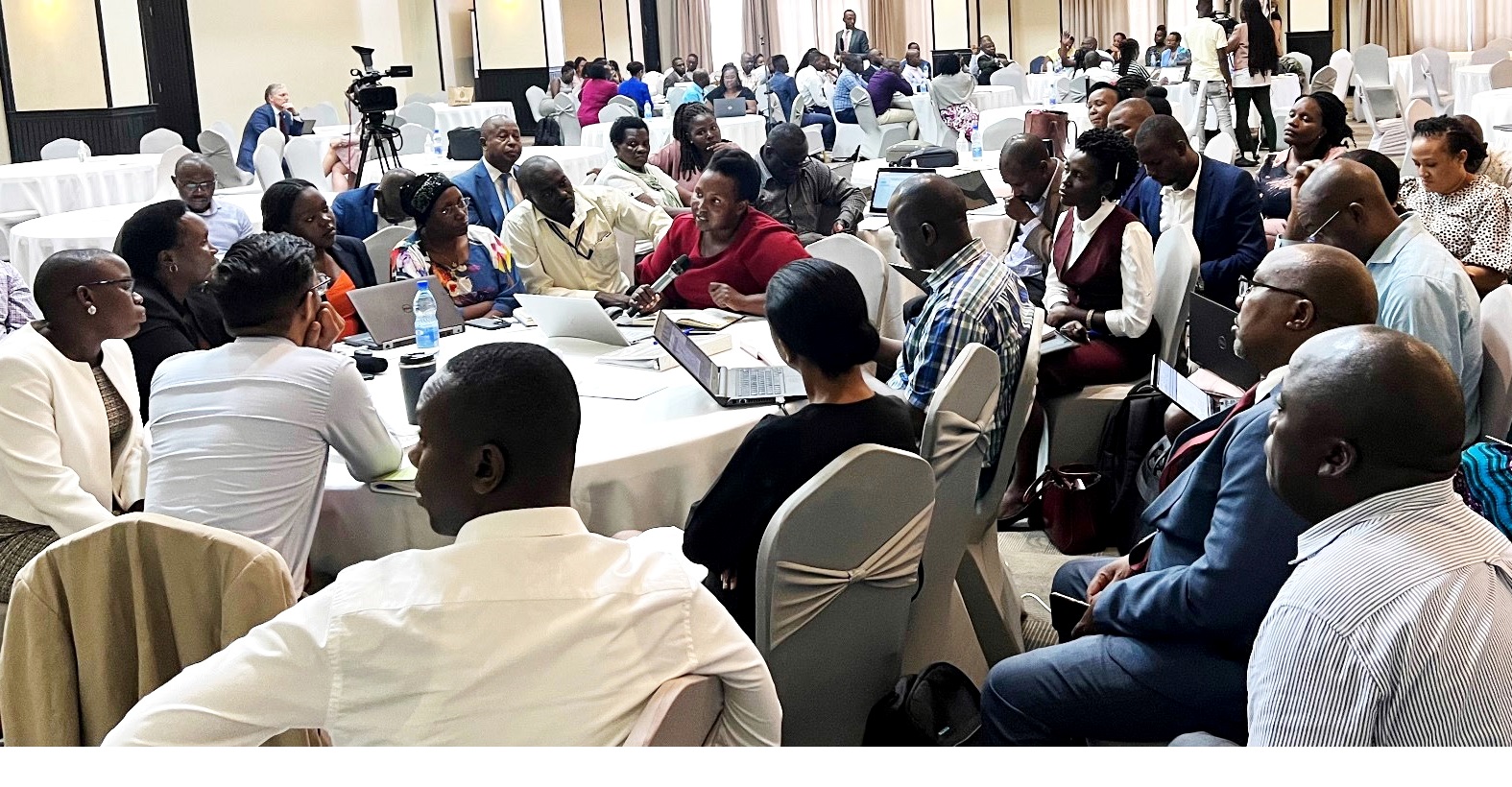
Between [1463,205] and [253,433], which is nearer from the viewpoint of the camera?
[253,433]

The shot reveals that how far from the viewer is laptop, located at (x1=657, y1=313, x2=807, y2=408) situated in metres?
2.93

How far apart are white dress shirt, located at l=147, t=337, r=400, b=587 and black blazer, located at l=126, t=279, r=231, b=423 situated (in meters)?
0.80

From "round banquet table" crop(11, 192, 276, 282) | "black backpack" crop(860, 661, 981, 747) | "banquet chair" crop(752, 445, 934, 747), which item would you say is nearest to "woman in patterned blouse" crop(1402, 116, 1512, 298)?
"black backpack" crop(860, 661, 981, 747)

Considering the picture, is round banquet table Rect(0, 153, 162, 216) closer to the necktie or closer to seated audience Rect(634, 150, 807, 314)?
seated audience Rect(634, 150, 807, 314)

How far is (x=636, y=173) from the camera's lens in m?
6.26

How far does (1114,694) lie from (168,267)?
2589mm

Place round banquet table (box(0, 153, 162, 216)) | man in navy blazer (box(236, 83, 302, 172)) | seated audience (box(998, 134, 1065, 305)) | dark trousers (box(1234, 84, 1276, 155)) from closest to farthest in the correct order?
seated audience (box(998, 134, 1065, 305)) < round banquet table (box(0, 153, 162, 216)) < man in navy blazer (box(236, 83, 302, 172)) < dark trousers (box(1234, 84, 1276, 155))

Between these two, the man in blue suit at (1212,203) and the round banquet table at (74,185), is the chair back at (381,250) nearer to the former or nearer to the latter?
the man in blue suit at (1212,203)

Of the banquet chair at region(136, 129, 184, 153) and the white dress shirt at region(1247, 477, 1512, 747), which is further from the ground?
the banquet chair at region(136, 129, 184, 153)

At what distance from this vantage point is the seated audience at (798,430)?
7.34 feet

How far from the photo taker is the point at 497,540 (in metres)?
1.32

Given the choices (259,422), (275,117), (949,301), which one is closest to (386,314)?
(259,422)

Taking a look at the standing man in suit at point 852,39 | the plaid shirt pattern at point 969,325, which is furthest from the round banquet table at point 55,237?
the standing man in suit at point 852,39

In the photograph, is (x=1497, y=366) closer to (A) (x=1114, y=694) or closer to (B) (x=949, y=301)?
(B) (x=949, y=301)
